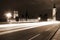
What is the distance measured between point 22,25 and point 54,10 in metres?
152

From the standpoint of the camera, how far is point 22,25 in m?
43.1

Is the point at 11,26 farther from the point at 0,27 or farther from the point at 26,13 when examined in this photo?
the point at 26,13

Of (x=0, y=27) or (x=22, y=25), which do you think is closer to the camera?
(x=0, y=27)

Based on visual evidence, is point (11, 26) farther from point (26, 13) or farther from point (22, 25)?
point (26, 13)

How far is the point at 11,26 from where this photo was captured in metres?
35.4

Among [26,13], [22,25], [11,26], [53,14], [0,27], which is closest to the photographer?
[0,27]

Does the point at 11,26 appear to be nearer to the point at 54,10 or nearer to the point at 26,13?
the point at 26,13

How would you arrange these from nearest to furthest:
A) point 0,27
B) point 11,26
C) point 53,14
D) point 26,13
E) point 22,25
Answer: point 0,27
point 11,26
point 22,25
point 26,13
point 53,14

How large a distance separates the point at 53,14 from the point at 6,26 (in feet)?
510

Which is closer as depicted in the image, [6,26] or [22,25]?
[6,26]

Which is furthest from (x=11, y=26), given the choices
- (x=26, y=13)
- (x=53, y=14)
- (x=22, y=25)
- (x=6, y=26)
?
(x=53, y=14)

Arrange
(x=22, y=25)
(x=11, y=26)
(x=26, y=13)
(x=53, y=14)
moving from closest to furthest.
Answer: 1. (x=11, y=26)
2. (x=22, y=25)
3. (x=26, y=13)
4. (x=53, y=14)

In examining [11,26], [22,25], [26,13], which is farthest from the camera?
[26,13]

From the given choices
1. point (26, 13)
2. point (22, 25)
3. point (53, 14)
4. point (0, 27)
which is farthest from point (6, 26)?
point (53, 14)
